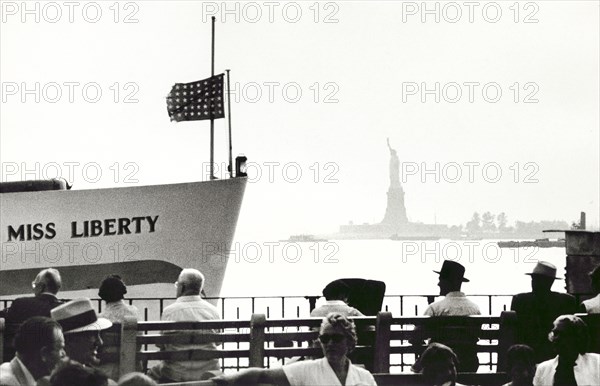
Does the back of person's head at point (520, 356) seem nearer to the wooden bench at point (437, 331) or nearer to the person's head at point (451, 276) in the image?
Result: the wooden bench at point (437, 331)

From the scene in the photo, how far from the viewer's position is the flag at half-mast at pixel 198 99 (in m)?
20.7

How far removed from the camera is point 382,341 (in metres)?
7.99

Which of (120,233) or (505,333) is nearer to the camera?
(505,333)

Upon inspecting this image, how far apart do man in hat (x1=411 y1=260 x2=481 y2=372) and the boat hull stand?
12.1 m

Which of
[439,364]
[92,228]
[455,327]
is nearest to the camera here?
[439,364]

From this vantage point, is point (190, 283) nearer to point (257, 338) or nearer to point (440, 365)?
point (257, 338)

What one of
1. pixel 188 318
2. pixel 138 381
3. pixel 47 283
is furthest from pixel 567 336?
pixel 47 283

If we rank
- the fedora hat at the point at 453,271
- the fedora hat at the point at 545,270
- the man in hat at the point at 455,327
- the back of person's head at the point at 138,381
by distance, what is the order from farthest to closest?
the fedora hat at the point at 453,271, the fedora hat at the point at 545,270, the man in hat at the point at 455,327, the back of person's head at the point at 138,381

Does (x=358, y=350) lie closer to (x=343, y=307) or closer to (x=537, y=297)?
(x=343, y=307)

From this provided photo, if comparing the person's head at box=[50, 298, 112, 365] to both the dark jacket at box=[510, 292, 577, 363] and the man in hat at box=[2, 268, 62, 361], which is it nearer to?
the man in hat at box=[2, 268, 62, 361]

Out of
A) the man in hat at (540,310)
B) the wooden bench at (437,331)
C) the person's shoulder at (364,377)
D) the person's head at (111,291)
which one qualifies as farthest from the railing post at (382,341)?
the person's head at (111,291)

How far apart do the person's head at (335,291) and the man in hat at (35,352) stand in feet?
11.4

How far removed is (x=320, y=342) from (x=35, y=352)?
2.46m

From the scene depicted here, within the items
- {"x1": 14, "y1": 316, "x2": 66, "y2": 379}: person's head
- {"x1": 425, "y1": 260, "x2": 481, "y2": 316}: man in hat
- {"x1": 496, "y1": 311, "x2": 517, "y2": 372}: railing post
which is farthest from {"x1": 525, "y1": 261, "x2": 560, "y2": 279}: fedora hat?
{"x1": 14, "y1": 316, "x2": 66, "y2": 379}: person's head
